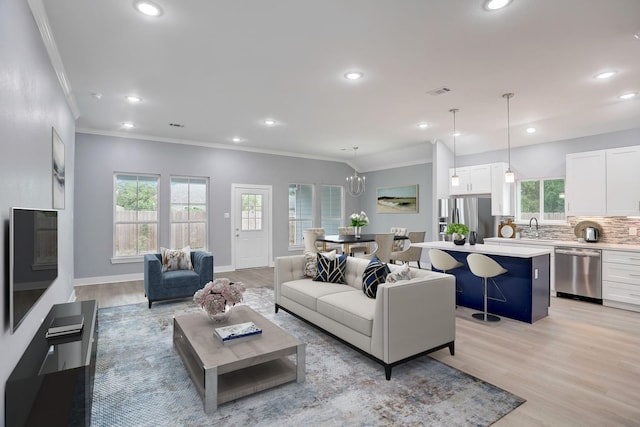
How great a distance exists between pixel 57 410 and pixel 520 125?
653 cm

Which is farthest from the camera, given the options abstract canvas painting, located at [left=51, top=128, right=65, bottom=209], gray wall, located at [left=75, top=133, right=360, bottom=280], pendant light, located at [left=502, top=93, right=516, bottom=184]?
gray wall, located at [left=75, top=133, right=360, bottom=280]

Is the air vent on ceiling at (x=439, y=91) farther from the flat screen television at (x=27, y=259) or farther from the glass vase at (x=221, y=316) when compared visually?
the flat screen television at (x=27, y=259)

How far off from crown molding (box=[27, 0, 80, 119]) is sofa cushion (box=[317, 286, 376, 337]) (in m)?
3.24

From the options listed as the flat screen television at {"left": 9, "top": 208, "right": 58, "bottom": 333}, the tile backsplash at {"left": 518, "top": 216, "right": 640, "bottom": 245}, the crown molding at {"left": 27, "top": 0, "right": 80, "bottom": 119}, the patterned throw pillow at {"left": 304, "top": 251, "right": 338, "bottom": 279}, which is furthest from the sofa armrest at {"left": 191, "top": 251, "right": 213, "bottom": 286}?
the tile backsplash at {"left": 518, "top": 216, "right": 640, "bottom": 245}

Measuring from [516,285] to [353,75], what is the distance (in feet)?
10.2

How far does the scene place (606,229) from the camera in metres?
5.31

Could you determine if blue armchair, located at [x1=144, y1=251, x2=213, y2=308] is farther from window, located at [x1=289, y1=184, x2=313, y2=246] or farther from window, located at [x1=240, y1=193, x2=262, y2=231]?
window, located at [x1=289, y1=184, x2=313, y2=246]

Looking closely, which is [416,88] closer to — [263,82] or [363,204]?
[263,82]

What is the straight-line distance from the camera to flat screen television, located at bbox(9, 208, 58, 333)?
189cm

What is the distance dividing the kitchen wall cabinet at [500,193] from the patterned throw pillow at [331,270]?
3.62 metres

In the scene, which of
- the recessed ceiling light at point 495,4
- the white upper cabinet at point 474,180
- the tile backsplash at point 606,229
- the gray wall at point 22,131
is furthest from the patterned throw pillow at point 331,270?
the tile backsplash at point 606,229

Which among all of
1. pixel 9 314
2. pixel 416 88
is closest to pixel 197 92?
pixel 416 88

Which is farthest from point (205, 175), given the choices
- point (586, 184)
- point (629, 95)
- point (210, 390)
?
point (629, 95)

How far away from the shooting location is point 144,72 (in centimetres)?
368
